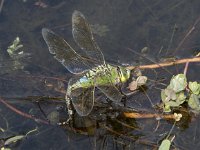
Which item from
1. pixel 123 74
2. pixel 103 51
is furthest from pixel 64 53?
pixel 103 51

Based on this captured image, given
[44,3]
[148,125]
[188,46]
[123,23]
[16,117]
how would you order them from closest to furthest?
1. [148,125]
2. [16,117]
3. [188,46]
4. [123,23]
5. [44,3]

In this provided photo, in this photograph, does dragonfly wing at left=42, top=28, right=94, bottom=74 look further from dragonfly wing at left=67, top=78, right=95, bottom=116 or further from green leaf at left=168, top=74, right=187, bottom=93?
green leaf at left=168, top=74, right=187, bottom=93

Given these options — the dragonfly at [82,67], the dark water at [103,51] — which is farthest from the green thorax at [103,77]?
the dark water at [103,51]

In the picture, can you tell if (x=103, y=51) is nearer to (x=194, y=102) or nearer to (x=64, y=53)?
(x=64, y=53)

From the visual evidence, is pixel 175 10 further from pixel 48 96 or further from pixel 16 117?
pixel 16 117

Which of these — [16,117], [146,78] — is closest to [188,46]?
[146,78]

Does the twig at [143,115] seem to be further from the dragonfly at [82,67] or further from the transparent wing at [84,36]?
the transparent wing at [84,36]

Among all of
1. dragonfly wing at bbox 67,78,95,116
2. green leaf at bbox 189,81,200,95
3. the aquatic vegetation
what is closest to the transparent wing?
dragonfly wing at bbox 67,78,95,116
